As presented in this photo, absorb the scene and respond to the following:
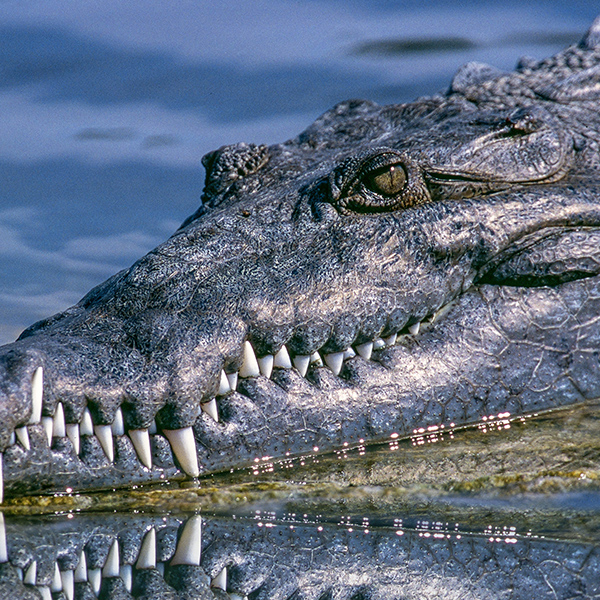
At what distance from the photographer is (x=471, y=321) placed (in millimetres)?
3391

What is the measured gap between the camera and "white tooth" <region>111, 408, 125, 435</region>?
2.68 meters

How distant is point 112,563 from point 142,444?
640 mm

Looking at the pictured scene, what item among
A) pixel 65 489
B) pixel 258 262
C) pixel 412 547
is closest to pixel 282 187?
pixel 258 262

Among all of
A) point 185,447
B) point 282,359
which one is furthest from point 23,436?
point 282,359

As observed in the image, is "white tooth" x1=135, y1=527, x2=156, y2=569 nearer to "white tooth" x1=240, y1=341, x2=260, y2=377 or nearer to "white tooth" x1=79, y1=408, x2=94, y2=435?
"white tooth" x1=79, y1=408, x2=94, y2=435

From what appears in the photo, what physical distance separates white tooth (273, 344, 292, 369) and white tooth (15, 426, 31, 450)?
86 cm

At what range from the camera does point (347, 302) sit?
122 inches

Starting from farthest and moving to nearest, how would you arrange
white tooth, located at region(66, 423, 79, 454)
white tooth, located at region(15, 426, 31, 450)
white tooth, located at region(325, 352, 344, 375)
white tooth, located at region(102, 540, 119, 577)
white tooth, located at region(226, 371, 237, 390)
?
white tooth, located at region(325, 352, 344, 375) < white tooth, located at region(226, 371, 237, 390) < white tooth, located at region(66, 423, 79, 454) < white tooth, located at region(15, 426, 31, 450) < white tooth, located at region(102, 540, 119, 577)

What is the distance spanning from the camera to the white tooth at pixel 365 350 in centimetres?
318

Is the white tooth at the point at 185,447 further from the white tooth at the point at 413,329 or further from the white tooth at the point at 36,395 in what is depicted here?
the white tooth at the point at 413,329

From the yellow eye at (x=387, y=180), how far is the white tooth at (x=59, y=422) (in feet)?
4.82

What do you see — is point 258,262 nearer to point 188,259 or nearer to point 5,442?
point 188,259

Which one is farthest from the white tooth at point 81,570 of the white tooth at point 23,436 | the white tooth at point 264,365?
the white tooth at point 264,365

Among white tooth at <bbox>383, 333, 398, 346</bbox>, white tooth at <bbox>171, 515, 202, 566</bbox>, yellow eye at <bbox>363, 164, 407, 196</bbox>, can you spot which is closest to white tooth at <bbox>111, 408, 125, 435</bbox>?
white tooth at <bbox>171, 515, 202, 566</bbox>
